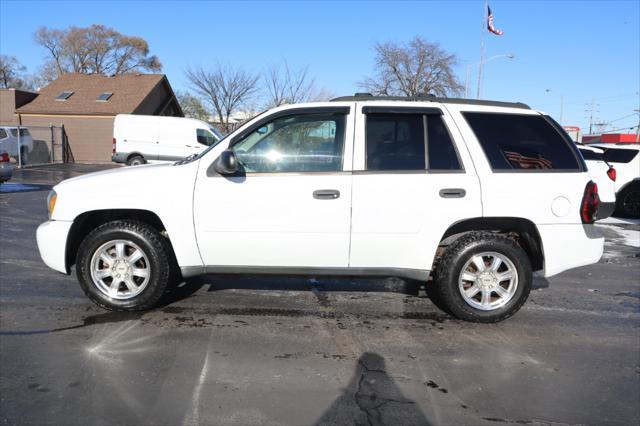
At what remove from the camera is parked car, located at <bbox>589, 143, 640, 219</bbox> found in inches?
444

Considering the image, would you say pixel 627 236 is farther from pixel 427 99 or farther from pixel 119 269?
pixel 119 269

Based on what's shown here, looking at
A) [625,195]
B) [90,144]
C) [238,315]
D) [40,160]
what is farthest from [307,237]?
[90,144]

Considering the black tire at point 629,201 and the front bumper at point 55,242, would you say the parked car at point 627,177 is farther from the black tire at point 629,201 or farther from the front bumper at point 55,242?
the front bumper at point 55,242

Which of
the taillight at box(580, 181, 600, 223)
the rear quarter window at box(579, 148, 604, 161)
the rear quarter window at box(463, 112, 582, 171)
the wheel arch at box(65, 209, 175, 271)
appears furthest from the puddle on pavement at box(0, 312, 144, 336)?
the rear quarter window at box(579, 148, 604, 161)

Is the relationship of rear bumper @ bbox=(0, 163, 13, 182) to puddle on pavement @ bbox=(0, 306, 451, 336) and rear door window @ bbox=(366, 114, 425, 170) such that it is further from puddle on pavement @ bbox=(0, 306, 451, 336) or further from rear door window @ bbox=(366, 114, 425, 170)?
rear door window @ bbox=(366, 114, 425, 170)

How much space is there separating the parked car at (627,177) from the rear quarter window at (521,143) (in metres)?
8.18

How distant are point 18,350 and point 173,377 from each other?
1.32m

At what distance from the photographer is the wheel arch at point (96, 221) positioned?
4.50m

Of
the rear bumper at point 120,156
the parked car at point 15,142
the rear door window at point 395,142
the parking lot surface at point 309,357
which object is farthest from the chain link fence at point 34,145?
the rear door window at point 395,142

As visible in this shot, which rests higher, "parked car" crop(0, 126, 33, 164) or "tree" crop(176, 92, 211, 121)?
"tree" crop(176, 92, 211, 121)

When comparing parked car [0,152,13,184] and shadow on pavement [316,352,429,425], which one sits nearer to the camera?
shadow on pavement [316,352,429,425]

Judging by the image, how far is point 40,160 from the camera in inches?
1048

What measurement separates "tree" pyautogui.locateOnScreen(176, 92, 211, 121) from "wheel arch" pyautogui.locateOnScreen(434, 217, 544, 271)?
107 ft

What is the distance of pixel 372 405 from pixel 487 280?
1890 millimetres
